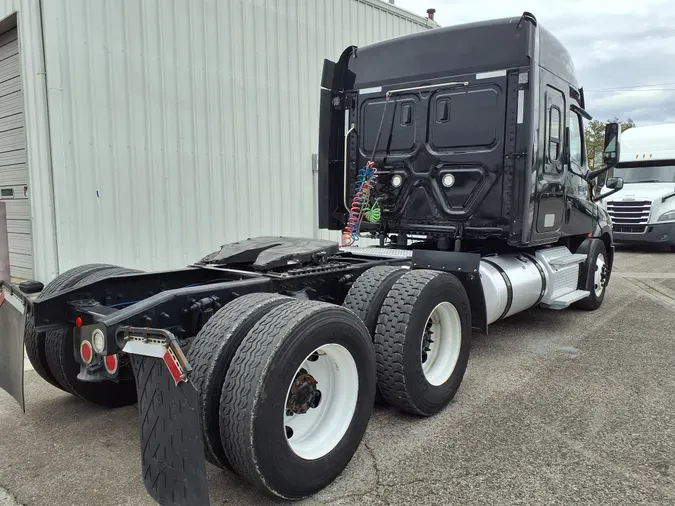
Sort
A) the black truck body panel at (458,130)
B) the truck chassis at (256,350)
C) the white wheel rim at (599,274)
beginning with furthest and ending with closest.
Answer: the white wheel rim at (599,274) → the black truck body panel at (458,130) → the truck chassis at (256,350)

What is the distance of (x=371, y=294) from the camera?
12.2 ft

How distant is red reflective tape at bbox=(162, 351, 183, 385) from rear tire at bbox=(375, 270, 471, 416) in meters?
1.56

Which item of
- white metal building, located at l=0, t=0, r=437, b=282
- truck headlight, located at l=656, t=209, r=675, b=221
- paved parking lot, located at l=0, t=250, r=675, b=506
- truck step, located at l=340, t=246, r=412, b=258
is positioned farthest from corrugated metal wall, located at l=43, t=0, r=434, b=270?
truck headlight, located at l=656, t=209, r=675, b=221

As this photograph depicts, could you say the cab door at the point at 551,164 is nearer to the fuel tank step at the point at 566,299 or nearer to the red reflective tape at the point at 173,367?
the fuel tank step at the point at 566,299

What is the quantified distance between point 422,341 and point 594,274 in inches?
162

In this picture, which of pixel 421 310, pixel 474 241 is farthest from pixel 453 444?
pixel 474 241

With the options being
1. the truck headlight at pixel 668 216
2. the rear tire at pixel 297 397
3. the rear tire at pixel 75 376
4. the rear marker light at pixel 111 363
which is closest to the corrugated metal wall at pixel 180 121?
the rear tire at pixel 75 376

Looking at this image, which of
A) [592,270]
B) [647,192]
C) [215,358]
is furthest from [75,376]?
[647,192]

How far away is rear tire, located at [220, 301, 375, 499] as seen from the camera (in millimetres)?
2449

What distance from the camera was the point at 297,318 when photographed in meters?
2.68

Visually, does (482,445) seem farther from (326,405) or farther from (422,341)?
(326,405)

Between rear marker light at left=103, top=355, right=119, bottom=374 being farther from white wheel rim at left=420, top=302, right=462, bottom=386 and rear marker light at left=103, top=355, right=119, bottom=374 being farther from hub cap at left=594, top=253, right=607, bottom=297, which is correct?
hub cap at left=594, top=253, right=607, bottom=297

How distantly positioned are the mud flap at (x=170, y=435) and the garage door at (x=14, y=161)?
244 inches

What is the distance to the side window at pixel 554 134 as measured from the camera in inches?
213
